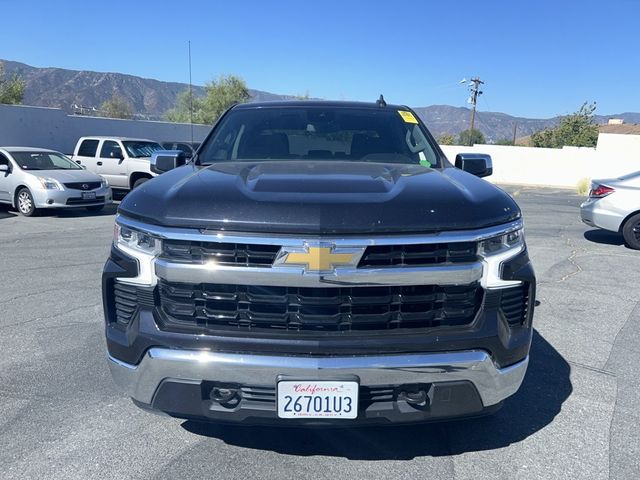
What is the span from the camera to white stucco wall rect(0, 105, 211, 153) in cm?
2102

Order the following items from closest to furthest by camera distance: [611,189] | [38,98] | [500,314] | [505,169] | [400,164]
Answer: [500,314]
[400,164]
[611,189]
[505,169]
[38,98]

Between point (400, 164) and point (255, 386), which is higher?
point (400, 164)

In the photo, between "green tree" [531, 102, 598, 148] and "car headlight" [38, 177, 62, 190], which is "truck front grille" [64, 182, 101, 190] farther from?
"green tree" [531, 102, 598, 148]

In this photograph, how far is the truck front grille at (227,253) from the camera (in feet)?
7.65

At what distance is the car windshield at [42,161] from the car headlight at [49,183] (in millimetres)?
770

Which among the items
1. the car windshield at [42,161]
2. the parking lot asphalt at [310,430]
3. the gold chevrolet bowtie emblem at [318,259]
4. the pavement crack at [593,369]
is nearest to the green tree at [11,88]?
the car windshield at [42,161]

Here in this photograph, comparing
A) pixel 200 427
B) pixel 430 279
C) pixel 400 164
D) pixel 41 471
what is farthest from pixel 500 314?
pixel 41 471

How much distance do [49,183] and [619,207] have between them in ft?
38.4

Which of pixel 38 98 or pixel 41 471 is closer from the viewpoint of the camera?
pixel 41 471

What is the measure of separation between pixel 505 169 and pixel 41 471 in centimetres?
3214

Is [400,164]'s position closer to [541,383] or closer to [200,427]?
[541,383]

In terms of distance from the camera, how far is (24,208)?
12367mm

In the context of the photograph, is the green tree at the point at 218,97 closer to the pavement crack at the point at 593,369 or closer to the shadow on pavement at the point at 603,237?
the shadow on pavement at the point at 603,237

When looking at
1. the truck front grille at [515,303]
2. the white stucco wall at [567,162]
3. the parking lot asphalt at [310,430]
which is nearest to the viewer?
the truck front grille at [515,303]
